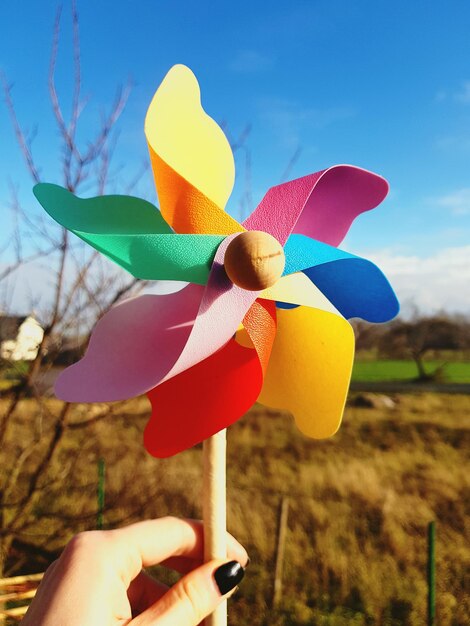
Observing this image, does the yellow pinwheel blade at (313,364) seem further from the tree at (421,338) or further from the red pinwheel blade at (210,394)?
the tree at (421,338)


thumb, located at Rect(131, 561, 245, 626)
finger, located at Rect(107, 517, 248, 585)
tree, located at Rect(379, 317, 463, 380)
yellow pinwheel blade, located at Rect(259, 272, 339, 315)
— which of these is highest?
yellow pinwheel blade, located at Rect(259, 272, 339, 315)

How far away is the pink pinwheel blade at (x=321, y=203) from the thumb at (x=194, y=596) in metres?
0.57

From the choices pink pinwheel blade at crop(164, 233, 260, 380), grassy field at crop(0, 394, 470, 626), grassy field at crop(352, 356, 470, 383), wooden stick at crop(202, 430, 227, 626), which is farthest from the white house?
grassy field at crop(352, 356, 470, 383)

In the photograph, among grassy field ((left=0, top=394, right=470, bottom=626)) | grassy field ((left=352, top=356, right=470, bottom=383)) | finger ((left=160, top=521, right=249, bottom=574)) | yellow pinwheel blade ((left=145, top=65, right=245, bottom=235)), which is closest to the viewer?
yellow pinwheel blade ((left=145, top=65, right=245, bottom=235))

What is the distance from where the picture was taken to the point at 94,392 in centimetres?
77

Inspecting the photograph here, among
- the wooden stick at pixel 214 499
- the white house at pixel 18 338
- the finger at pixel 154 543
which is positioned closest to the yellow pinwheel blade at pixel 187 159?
the wooden stick at pixel 214 499

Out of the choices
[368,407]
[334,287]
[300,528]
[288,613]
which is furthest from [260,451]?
[334,287]

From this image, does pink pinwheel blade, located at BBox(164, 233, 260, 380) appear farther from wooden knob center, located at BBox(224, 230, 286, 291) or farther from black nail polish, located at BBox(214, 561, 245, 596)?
black nail polish, located at BBox(214, 561, 245, 596)

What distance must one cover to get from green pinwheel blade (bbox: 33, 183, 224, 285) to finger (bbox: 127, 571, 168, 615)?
606 millimetres

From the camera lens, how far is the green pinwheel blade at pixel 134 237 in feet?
2.52

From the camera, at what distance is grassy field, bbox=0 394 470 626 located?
274cm

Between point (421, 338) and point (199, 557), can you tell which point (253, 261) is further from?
point (421, 338)

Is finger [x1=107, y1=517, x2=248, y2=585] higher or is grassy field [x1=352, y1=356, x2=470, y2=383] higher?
finger [x1=107, y1=517, x2=248, y2=585]

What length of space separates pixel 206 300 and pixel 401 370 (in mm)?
15682
